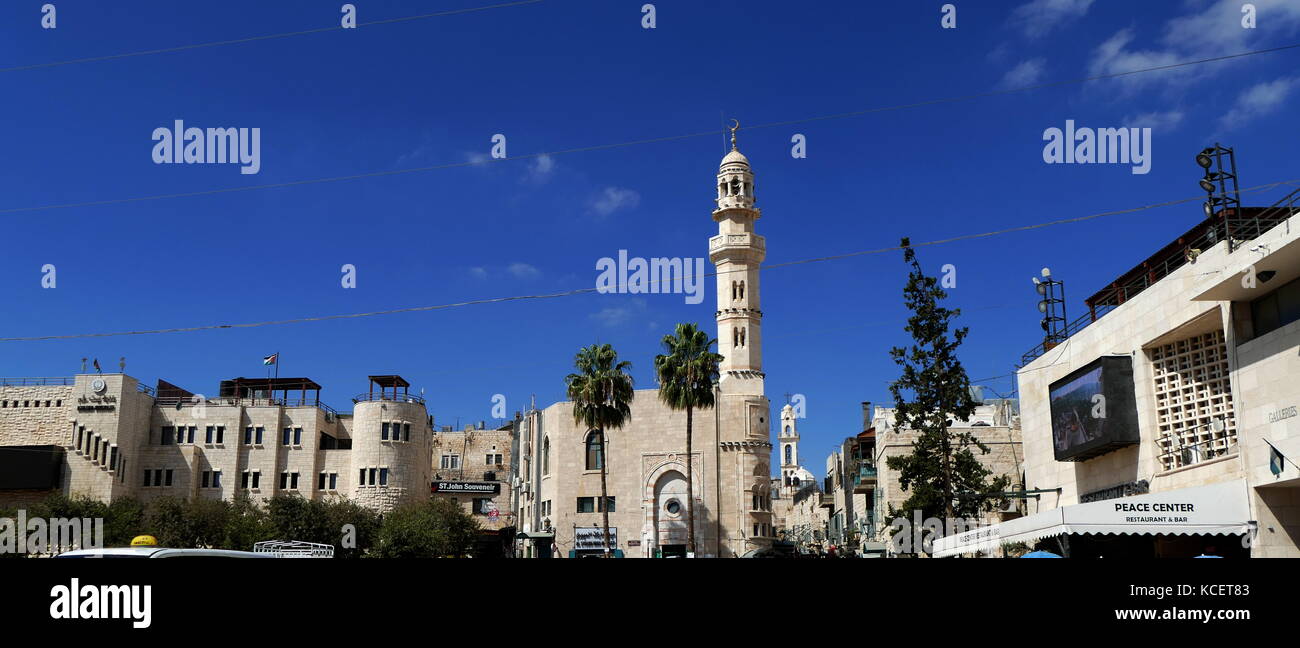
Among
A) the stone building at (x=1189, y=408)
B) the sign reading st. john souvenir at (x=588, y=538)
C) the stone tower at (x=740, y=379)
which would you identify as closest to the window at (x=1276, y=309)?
the stone building at (x=1189, y=408)

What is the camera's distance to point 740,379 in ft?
234

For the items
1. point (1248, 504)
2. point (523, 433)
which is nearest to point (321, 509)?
point (523, 433)

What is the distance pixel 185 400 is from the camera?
250ft

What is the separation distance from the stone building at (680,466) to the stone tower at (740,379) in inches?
2.9

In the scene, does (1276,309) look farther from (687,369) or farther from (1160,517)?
(687,369)

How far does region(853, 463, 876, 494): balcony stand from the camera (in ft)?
189

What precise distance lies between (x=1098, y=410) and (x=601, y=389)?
35761mm

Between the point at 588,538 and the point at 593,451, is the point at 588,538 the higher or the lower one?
the lower one

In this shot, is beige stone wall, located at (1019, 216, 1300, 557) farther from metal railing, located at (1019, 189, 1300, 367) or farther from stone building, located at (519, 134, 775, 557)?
stone building, located at (519, 134, 775, 557)

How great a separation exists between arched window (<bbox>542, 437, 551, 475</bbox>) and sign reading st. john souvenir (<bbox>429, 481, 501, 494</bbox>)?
31.8 ft

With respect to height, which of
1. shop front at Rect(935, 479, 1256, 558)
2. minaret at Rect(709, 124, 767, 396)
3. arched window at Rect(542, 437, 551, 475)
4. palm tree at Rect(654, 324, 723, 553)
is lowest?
shop front at Rect(935, 479, 1256, 558)

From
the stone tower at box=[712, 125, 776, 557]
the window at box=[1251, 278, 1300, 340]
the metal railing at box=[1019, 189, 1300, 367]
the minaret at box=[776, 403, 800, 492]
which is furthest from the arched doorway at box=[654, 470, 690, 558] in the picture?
the minaret at box=[776, 403, 800, 492]

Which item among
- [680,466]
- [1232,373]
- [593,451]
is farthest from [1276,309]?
[593,451]
